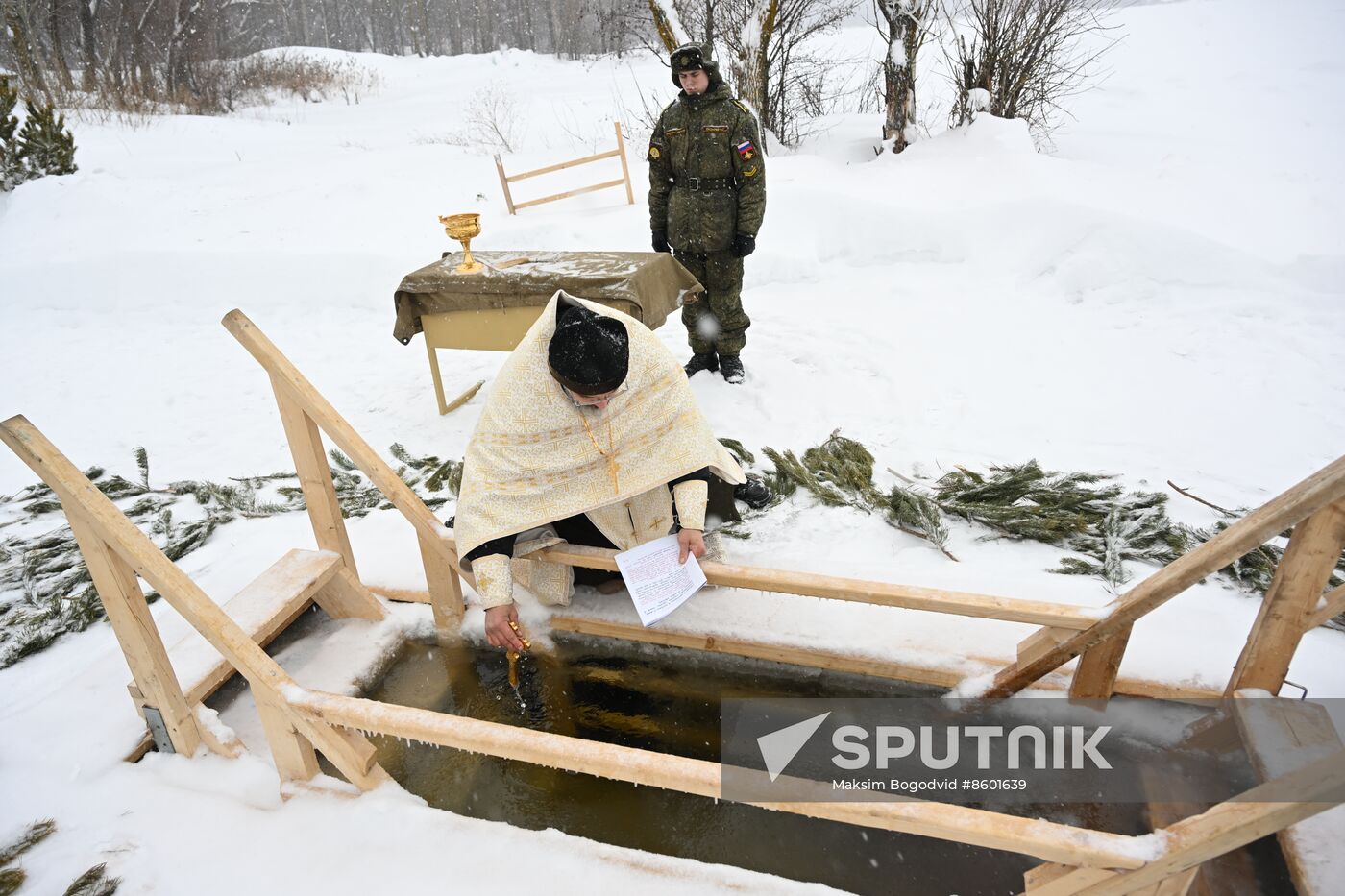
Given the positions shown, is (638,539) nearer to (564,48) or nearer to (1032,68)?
(1032,68)

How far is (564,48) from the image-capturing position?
3228 cm

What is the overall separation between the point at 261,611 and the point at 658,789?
1.58 meters

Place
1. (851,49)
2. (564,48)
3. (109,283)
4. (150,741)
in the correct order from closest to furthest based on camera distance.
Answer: (150,741), (109,283), (851,49), (564,48)

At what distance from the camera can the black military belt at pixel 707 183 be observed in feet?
14.7

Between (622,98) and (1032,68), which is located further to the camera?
(622,98)

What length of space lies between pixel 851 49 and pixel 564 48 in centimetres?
1843

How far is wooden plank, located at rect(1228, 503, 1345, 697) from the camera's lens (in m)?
1.74

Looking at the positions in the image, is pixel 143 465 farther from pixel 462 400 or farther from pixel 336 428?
pixel 336 428

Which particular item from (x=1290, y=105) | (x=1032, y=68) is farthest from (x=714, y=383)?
(x=1290, y=105)

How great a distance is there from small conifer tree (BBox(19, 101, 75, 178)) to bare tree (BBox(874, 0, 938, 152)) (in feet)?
33.9

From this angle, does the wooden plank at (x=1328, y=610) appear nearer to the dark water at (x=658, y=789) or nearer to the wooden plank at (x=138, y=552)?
the dark water at (x=658, y=789)

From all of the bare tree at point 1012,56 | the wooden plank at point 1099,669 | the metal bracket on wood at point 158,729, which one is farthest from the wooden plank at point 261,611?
the bare tree at point 1012,56

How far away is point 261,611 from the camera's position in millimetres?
2662

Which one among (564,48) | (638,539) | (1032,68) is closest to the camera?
(638,539)
